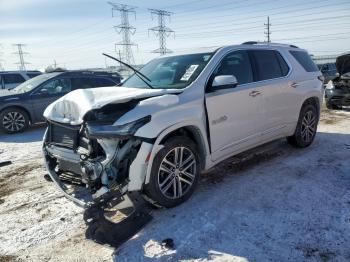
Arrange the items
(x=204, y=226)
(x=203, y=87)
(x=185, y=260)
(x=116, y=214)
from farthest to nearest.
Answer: (x=203, y=87) < (x=116, y=214) < (x=204, y=226) < (x=185, y=260)

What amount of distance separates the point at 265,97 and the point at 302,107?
1416 mm

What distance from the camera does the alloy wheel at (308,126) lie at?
6784mm

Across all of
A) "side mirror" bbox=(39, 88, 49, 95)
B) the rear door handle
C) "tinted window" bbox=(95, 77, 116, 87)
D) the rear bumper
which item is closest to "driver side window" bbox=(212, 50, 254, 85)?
the rear door handle

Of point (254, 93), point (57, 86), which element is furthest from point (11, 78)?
point (254, 93)

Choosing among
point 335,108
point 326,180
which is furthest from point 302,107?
point 335,108

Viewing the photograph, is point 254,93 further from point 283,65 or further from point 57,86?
point 57,86

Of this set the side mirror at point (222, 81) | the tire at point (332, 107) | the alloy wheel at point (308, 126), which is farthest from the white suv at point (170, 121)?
the tire at point (332, 107)

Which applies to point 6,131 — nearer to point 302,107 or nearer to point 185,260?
point 302,107

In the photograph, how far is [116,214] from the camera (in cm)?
437

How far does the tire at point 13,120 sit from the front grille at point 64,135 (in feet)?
20.2

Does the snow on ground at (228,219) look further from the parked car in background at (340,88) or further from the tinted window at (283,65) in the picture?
the parked car in background at (340,88)

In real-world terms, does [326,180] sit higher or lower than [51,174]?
lower

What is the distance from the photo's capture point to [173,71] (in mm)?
5277

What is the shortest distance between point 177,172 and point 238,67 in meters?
1.96
